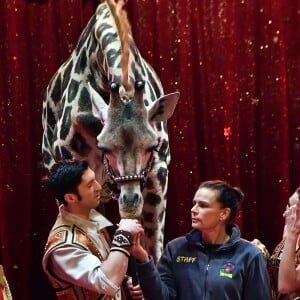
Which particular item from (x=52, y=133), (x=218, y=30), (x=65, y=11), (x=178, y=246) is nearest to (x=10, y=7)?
(x=65, y=11)

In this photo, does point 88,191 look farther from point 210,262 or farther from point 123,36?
point 123,36

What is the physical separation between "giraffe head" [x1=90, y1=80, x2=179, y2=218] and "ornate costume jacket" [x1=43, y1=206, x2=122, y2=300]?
0.14 metres

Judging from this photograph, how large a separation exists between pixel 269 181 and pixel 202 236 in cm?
159

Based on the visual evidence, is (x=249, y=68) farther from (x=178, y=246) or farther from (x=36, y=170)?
(x=178, y=246)

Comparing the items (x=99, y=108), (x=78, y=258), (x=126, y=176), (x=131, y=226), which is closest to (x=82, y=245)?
(x=78, y=258)

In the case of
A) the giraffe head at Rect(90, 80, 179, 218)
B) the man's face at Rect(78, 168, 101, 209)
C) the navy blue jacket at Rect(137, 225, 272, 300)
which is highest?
the giraffe head at Rect(90, 80, 179, 218)

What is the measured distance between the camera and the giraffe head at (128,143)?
6.82ft

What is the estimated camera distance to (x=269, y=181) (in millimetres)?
3537

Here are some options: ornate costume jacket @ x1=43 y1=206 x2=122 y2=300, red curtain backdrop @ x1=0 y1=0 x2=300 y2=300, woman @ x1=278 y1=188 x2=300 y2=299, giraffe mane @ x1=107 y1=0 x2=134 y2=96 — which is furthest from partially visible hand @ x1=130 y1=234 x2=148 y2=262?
red curtain backdrop @ x1=0 y1=0 x2=300 y2=300

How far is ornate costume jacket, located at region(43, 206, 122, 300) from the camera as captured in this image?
1.81m

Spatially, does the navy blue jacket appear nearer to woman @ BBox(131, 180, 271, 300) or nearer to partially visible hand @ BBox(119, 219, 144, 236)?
woman @ BBox(131, 180, 271, 300)

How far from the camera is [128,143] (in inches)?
83.4

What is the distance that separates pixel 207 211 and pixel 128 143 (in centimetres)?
35

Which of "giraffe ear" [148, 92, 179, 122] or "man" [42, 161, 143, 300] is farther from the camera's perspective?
"giraffe ear" [148, 92, 179, 122]
